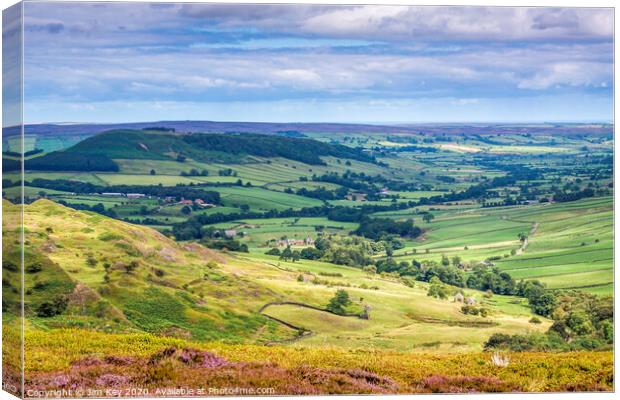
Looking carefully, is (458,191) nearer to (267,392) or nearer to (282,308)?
(282,308)

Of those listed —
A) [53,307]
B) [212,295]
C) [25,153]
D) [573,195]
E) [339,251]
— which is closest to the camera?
[25,153]

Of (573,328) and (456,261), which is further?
(456,261)

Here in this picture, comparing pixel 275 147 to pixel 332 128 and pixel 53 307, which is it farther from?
pixel 53 307

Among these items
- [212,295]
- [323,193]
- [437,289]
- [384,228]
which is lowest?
[212,295]

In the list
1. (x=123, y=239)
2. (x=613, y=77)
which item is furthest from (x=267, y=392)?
(x=613, y=77)

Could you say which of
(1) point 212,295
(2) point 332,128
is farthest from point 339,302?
(2) point 332,128

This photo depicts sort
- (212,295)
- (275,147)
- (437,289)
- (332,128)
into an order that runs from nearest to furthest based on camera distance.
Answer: (212,295)
(437,289)
(275,147)
(332,128)

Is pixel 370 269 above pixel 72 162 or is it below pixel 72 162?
below
